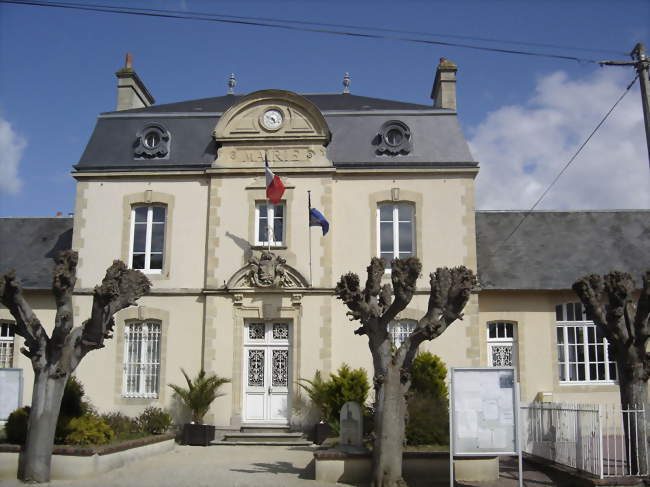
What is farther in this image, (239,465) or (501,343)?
(501,343)

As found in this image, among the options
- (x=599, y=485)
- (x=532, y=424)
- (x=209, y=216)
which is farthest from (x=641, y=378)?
(x=209, y=216)

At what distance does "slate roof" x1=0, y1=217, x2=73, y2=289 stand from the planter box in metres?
5.45

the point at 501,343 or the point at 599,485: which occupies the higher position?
the point at 501,343

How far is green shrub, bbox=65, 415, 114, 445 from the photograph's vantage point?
11719 millimetres

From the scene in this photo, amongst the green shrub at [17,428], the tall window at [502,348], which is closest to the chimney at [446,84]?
the tall window at [502,348]

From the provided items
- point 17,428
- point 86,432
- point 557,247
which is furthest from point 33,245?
point 557,247

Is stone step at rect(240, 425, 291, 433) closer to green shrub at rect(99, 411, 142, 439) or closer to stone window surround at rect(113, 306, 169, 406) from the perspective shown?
stone window surround at rect(113, 306, 169, 406)

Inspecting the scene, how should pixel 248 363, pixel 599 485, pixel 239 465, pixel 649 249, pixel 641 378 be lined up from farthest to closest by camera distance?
pixel 649 249 < pixel 248 363 < pixel 239 465 < pixel 641 378 < pixel 599 485

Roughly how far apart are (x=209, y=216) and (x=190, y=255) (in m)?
1.06

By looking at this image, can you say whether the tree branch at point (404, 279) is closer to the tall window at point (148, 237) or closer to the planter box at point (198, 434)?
the planter box at point (198, 434)

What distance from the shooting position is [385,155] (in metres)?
18.2

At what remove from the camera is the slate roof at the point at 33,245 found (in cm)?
1867

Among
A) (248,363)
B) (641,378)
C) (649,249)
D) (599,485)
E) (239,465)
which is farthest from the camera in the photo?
(649,249)

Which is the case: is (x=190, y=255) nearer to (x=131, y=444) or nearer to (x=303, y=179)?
(x=303, y=179)
